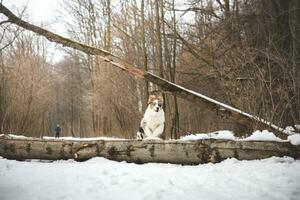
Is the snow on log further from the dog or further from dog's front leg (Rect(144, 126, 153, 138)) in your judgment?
dog's front leg (Rect(144, 126, 153, 138))

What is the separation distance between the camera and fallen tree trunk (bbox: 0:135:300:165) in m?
4.86

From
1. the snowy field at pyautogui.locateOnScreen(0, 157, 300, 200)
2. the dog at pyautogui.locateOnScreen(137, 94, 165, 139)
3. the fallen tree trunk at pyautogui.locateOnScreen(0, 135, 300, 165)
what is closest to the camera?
the snowy field at pyautogui.locateOnScreen(0, 157, 300, 200)

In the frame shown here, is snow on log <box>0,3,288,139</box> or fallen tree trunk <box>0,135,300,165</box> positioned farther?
snow on log <box>0,3,288,139</box>

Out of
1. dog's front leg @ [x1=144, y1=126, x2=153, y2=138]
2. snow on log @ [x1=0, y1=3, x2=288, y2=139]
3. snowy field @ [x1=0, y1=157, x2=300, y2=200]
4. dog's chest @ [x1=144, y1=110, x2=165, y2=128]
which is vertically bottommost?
snowy field @ [x1=0, y1=157, x2=300, y2=200]

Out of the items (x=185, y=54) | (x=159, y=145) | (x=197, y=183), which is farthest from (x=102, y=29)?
(x=197, y=183)

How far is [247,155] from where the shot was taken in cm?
494

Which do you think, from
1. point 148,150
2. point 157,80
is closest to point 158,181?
point 148,150

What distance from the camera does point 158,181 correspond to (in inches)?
157

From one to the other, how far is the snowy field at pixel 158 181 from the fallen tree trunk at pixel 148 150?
0.22m

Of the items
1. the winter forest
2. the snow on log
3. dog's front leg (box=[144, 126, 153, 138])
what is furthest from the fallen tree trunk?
the snow on log

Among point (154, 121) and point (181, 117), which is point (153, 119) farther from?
point (181, 117)

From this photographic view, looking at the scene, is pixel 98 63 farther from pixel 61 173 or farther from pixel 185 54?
pixel 61 173

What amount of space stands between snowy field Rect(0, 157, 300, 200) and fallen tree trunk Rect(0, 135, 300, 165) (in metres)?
0.22

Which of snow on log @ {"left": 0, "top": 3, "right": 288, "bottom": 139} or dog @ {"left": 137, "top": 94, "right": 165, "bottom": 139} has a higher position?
snow on log @ {"left": 0, "top": 3, "right": 288, "bottom": 139}
